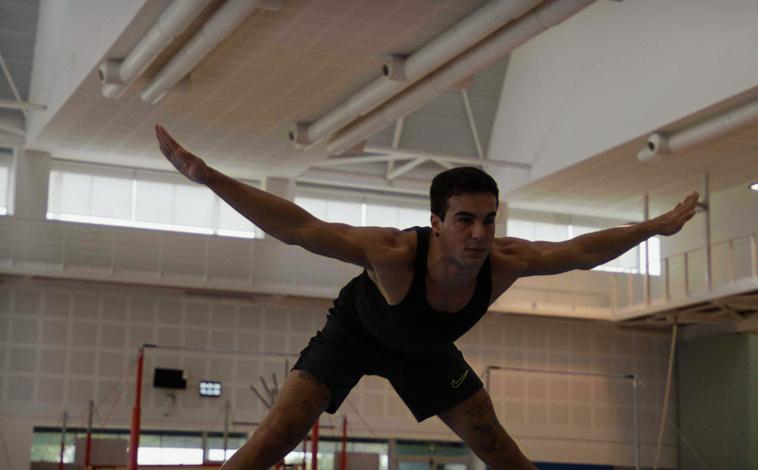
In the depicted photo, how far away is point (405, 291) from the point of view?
4.57 meters

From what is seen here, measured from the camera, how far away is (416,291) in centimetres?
455

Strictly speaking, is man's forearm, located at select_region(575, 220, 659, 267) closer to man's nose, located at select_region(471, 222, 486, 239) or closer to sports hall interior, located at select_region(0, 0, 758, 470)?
man's nose, located at select_region(471, 222, 486, 239)

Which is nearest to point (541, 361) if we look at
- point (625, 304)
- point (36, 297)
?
point (625, 304)

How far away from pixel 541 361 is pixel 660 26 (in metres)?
8.66

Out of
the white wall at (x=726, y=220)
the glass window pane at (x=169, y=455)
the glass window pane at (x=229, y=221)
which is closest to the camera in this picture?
the glass window pane at (x=169, y=455)

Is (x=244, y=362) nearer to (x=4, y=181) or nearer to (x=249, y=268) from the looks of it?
(x=249, y=268)

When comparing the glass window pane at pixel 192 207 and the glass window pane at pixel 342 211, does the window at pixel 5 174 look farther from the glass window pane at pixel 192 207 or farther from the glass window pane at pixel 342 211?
the glass window pane at pixel 342 211

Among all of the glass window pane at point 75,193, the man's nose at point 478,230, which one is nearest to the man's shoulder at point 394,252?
the man's nose at point 478,230

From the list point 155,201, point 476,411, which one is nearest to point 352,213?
point 155,201

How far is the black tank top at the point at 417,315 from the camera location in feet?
15.0

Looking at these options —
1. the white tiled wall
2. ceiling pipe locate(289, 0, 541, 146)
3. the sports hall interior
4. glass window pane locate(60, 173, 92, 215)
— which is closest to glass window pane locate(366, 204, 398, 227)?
the sports hall interior

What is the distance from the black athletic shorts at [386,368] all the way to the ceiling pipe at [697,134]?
43.8 feet

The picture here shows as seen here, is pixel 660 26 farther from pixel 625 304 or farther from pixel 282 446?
pixel 282 446

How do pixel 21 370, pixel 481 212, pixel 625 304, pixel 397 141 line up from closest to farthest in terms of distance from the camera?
pixel 481 212
pixel 21 370
pixel 397 141
pixel 625 304
